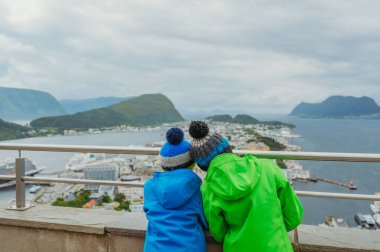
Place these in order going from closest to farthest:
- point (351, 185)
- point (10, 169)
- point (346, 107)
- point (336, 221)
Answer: point (351, 185) < point (336, 221) < point (10, 169) < point (346, 107)

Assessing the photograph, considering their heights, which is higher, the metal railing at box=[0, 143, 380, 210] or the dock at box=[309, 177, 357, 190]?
the metal railing at box=[0, 143, 380, 210]

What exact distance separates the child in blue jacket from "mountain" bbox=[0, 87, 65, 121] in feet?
93.3

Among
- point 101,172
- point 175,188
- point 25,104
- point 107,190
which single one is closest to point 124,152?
point 101,172

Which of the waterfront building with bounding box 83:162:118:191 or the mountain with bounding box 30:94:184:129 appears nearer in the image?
the waterfront building with bounding box 83:162:118:191

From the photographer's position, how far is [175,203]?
197 centimetres

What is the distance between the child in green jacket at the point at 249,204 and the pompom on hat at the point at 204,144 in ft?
0.15

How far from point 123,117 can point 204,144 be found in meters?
26.8

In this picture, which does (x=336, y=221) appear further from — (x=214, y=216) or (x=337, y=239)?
(x=214, y=216)

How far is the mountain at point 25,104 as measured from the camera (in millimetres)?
35031

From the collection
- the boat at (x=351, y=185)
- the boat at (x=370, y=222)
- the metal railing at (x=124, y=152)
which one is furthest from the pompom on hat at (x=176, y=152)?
the boat at (x=370, y=222)

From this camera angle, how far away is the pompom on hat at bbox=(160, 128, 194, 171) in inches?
81.6

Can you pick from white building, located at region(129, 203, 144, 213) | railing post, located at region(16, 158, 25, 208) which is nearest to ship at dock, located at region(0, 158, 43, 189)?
railing post, located at region(16, 158, 25, 208)

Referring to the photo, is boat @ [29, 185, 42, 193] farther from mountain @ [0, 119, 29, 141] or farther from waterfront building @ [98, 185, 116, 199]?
mountain @ [0, 119, 29, 141]

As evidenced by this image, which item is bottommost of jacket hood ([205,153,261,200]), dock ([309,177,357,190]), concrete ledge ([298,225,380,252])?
concrete ledge ([298,225,380,252])
